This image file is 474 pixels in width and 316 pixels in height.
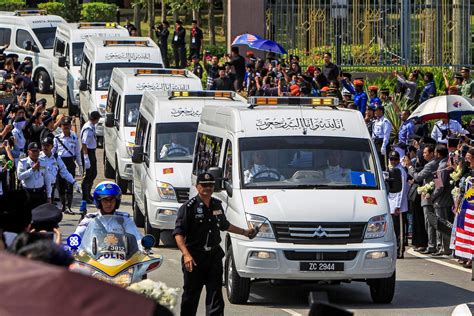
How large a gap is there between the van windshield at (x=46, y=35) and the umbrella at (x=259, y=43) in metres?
7.96

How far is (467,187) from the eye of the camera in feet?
54.6

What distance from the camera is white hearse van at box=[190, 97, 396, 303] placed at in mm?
13742

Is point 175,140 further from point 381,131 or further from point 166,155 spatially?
point 381,131

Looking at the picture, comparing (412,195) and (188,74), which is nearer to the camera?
(412,195)

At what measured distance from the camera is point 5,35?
38594 mm

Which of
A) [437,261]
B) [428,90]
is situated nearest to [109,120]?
[428,90]

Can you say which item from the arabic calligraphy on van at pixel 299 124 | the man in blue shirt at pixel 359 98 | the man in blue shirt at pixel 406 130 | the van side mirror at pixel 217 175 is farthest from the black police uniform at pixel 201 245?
the man in blue shirt at pixel 359 98

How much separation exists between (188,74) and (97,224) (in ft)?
44.4

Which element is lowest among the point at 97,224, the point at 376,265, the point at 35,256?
the point at 376,265

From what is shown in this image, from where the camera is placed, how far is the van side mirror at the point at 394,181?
1438cm

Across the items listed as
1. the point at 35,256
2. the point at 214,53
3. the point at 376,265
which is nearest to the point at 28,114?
the point at 376,265

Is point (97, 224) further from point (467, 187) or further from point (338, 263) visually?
point (467, 187)

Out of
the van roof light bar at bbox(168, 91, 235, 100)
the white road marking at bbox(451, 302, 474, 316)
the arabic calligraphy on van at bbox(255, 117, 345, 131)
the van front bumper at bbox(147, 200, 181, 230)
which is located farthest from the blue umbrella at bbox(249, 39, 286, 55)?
the white road marking at bbox(451, 302, 474, 316)

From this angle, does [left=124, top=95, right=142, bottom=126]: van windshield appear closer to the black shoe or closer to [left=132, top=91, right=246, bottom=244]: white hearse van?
[left=132, top=91, right=246, bottom=244]: white hearse van
